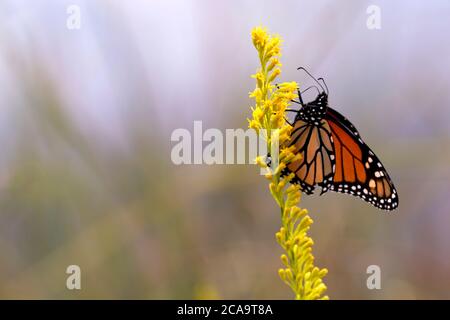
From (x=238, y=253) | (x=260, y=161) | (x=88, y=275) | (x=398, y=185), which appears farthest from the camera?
(x=398, y=185)

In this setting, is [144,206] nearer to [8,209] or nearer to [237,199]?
[237,199]

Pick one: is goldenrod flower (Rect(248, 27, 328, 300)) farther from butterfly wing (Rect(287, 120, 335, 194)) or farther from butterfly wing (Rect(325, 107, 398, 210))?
butterfly wing (Rect(325, 107, 398, 210))

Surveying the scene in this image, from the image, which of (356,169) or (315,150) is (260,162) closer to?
(315,150)

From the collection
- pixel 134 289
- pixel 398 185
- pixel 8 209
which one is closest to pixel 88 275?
pixel 134 289

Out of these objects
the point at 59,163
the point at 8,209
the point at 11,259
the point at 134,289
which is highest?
the point at 59,163

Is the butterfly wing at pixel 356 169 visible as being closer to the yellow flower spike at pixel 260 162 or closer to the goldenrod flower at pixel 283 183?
the goldenrod flower at pixel 283 183

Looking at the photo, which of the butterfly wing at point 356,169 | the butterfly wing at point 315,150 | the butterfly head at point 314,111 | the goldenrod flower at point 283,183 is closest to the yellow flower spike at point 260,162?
the goldenrod flower at point 283,183
